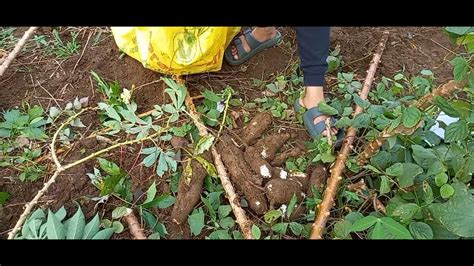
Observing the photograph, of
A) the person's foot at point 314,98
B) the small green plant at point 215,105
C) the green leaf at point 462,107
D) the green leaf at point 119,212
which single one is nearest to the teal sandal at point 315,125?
the person's foot at point 314,98

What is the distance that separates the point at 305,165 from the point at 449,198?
46cm

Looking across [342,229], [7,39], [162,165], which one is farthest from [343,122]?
[7,39]

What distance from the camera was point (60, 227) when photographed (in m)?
1.32

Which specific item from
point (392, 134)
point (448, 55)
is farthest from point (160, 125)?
point (448, 55)

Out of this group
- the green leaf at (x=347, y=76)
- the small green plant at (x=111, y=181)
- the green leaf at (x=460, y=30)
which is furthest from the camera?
the green leaf at (x=347, y=76)

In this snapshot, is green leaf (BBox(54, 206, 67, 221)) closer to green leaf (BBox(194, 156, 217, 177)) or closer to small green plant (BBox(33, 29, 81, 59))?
green leaf (BBox(194, 156, 217, 177))

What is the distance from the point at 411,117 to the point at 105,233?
886 mm

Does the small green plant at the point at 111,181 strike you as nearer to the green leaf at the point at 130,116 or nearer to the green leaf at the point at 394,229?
the green leaf at the point at 130,116

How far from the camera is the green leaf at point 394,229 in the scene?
1.13 m

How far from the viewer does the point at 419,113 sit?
49.3 inches

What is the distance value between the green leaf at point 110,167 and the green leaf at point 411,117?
0.85 metres

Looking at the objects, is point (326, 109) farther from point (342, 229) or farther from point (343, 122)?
point (342, 229)

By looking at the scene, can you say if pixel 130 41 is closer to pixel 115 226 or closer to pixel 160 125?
pixel 160 125
